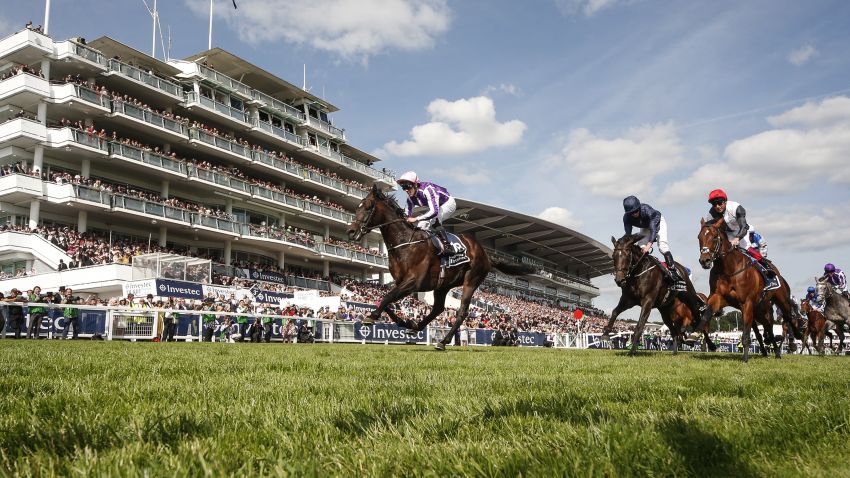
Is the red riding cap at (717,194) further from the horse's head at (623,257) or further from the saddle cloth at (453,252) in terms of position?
the saddle cloth at (453,252)

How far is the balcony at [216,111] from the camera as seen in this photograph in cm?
4912

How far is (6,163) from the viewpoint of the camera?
41406mm

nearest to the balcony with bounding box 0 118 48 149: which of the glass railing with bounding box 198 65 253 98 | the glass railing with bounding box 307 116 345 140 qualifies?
the glass railing with bounding box 198 65 253 98

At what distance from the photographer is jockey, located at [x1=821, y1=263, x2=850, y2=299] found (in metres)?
17.3

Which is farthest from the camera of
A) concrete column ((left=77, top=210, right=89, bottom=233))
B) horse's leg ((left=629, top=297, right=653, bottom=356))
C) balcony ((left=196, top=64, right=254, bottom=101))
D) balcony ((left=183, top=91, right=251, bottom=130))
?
balcony ((left=196, top=64, right=254, bottom=101))

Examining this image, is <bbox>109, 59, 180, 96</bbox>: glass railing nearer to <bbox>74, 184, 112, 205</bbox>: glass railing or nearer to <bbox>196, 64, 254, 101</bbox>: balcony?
<bbox>196, 64, 254, 101</bbox>: balcony

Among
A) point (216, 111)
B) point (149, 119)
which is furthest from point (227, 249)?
point (149, 119)

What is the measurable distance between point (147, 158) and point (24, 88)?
27.2 ft

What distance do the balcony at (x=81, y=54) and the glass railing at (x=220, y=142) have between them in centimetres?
765

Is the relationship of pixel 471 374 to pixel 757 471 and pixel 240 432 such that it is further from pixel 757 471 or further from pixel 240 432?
pixel 757 471

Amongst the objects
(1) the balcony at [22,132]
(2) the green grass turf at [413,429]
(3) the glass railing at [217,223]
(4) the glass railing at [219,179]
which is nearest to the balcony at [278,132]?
(4) the glass railing at [219,179]

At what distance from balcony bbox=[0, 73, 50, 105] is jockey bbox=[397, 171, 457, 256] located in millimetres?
36737

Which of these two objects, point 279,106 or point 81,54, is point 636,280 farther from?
point 279,106

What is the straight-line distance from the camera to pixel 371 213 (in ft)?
39.3
